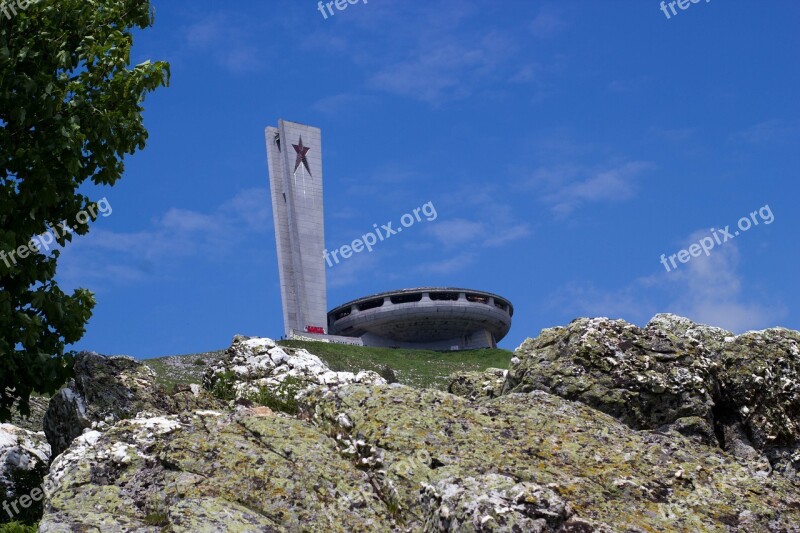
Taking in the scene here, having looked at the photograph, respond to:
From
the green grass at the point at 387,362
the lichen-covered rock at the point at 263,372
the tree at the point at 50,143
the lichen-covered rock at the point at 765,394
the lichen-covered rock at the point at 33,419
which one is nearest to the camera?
the lichen-covered rock at the point at 765,394

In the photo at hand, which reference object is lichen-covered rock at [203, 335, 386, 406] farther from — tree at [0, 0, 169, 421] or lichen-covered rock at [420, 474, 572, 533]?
lichen-covered rock at [420, 474, 572, 533]

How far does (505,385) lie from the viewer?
1407 centimetres

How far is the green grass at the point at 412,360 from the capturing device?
240 feet

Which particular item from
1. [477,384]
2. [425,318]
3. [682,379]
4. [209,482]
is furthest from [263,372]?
[425,318]

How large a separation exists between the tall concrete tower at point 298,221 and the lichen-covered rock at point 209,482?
112321 millimetres

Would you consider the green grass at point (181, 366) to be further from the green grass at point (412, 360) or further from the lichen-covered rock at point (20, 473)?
the lichen-covered rock at point (20, 473)

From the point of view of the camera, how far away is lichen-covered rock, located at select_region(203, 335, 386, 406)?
16438 mm

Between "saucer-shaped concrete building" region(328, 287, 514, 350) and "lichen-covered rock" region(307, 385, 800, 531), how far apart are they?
12496 cm

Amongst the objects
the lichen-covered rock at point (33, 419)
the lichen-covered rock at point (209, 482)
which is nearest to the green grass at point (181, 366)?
the lichen-covered rock at point (33, 419)

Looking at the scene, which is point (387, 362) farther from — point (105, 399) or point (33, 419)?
point (105, 399)

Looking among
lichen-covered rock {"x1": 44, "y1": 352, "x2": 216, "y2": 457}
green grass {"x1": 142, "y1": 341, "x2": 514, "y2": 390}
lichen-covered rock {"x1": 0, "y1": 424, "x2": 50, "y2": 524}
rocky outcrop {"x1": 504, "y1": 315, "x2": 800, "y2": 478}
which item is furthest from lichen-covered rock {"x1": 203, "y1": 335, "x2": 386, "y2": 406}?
green grass {"x1": 142, "y1": 341, "x2": 514, "y2": 390}

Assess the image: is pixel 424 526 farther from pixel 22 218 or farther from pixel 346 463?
pixel 22 218

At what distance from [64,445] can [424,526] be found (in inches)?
415

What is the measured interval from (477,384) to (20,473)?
31.2ft
